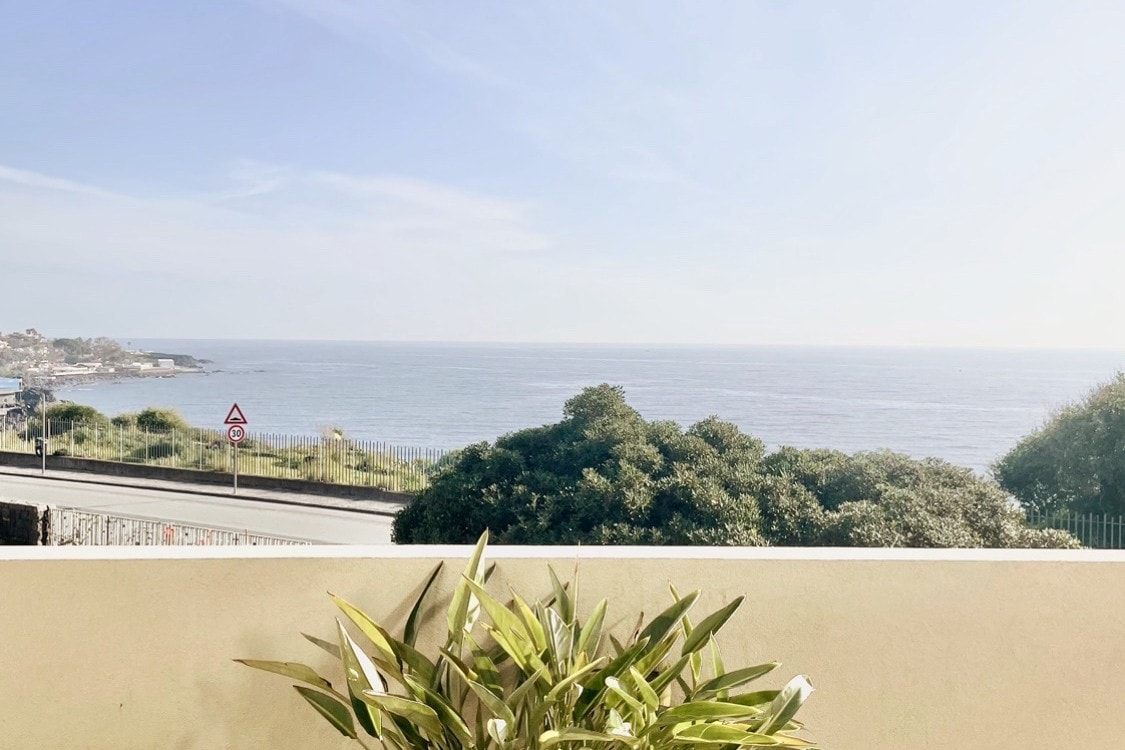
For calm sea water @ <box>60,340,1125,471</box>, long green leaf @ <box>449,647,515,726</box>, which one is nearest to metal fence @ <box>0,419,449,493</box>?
calm sea water @ <box>60,340,1125,471</box>

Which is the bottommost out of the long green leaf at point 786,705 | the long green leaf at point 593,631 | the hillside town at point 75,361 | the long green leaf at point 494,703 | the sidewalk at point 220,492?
the sidewalk at point 220,492

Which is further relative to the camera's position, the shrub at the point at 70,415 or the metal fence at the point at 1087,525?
the shrub at the point at 70,415

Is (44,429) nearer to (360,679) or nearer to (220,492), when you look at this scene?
(220,492)

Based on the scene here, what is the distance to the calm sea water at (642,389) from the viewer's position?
1254cm

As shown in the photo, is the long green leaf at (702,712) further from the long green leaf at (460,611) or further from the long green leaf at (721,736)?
the long green leaf at (460,611)

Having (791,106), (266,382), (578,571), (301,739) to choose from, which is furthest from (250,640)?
(791,106)

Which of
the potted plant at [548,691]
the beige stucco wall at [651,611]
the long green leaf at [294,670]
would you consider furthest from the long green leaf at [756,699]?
the long green leaf at [294,670]

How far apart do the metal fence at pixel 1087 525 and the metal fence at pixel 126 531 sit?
871 cm

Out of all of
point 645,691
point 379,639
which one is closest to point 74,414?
point 379,639

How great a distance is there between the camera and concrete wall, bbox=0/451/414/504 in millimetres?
11055

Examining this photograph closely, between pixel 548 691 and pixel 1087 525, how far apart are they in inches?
406

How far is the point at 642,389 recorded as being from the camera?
46.7 feet

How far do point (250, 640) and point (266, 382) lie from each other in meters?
14.4

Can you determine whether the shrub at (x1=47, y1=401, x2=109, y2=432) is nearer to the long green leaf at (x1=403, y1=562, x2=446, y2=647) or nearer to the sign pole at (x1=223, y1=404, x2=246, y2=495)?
the sign pole at (x1=223, y1=404, x2=246, y2=495)
